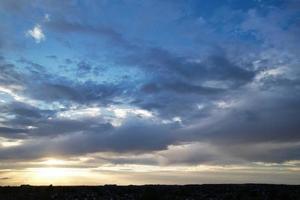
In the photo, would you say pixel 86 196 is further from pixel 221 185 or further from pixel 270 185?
pixel 270 185

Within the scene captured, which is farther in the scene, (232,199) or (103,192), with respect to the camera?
(103,192)

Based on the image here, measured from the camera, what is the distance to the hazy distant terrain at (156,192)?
119 feet

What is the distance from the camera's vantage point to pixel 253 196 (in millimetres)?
35906

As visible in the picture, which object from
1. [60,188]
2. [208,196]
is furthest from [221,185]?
[60,188]

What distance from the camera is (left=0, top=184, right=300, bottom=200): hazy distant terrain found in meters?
36.2

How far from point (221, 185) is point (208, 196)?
11.5 feet

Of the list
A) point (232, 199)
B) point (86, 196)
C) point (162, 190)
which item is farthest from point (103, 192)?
point (232, 199)

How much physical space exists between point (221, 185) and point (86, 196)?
36.3 ft

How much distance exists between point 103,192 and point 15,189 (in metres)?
7.51

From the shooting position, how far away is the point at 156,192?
37.1 meters

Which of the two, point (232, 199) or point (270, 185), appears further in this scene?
point (270, 185)

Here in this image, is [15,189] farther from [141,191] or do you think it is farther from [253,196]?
[253,196]

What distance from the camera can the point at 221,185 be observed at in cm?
4016

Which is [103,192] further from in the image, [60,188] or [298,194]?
[298,194]
